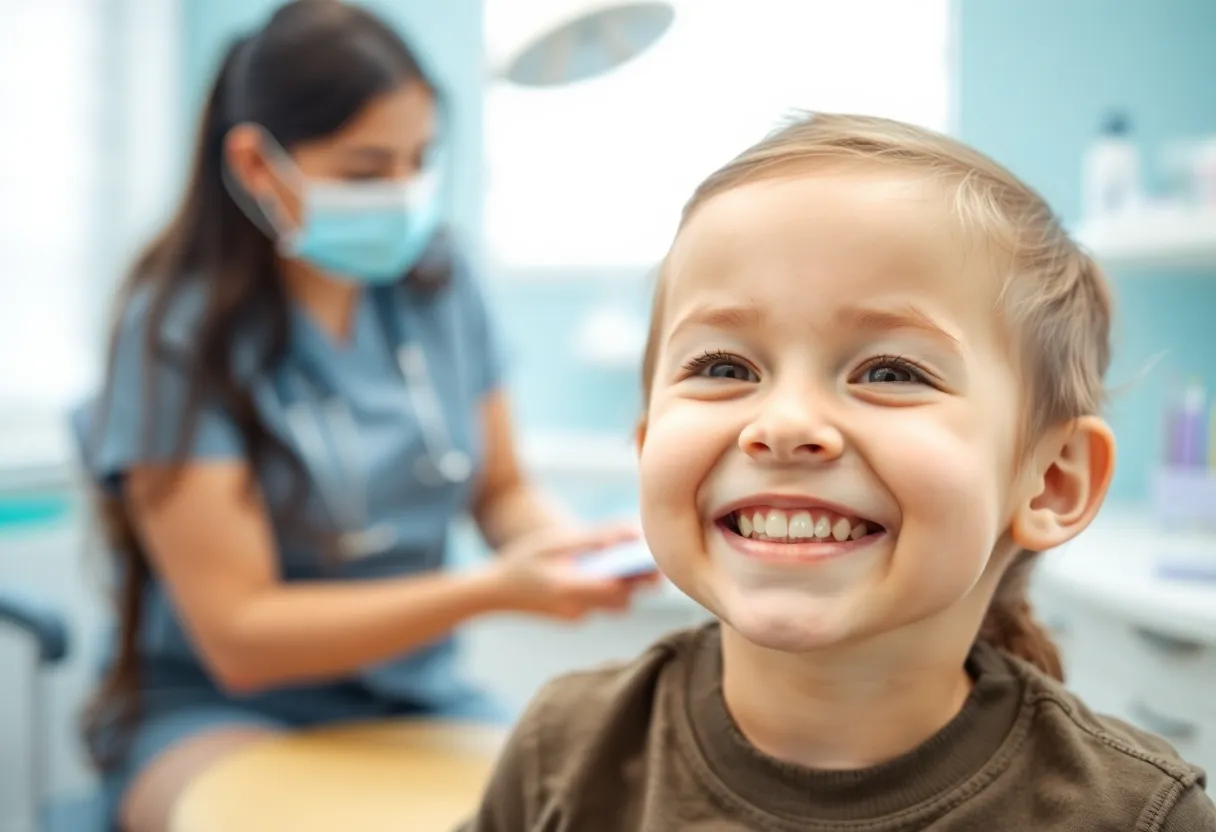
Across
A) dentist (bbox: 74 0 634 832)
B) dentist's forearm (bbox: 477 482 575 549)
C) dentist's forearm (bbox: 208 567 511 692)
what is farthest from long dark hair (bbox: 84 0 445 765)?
dentist's forearm (bbox: 477 482 575 549)

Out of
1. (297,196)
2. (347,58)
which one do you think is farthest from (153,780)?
(347,58)

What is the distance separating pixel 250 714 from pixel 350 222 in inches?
23.9

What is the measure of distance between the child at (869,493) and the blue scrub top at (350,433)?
0.74 metres

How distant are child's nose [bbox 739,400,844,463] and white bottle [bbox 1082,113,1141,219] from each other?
52.1 inches

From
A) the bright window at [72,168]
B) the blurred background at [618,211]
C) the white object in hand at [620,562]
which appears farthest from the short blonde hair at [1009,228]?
the bright window at [72,168]

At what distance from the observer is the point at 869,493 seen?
1.84ft

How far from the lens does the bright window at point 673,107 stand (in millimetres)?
1821

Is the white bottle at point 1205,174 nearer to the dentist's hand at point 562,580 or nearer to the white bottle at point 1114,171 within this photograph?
the white bottle at point 1114,171

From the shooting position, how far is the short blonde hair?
0.62 meters

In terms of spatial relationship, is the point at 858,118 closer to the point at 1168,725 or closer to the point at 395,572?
the point at 1168,725

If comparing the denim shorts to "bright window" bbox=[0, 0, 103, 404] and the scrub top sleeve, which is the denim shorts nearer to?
the scrub top sleeve

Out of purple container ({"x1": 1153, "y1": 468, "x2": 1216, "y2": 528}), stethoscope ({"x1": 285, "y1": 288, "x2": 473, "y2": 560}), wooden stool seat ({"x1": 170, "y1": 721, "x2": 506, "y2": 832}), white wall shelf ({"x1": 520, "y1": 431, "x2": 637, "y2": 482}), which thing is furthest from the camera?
white wall shelf ({"x1": 520, "y1": 431, "x2": 637, "y2": 482})

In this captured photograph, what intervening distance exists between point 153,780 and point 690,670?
2.62ft

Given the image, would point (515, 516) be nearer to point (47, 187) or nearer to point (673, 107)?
point (673, 107)
